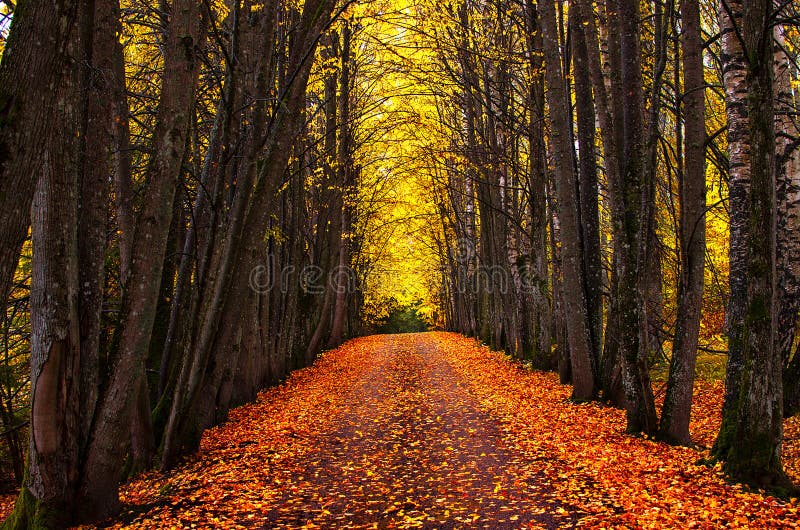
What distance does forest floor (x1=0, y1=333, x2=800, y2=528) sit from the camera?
5.12 m

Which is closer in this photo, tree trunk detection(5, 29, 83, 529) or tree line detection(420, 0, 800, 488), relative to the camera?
tree trunk detection(5, 29, 83, 529)

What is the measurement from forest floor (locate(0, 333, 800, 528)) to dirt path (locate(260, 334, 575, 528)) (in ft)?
0.06

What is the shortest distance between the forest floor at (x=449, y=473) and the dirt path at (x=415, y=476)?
19mm

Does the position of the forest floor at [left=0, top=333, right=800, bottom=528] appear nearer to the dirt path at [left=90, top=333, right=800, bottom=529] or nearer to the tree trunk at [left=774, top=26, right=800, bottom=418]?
the dirt path at [left=90, top=333, right=800, bottom=529]

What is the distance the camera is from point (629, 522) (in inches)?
187

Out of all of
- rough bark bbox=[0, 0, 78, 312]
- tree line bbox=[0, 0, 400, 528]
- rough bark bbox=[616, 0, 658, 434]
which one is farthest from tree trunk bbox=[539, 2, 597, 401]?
rough bark bbox=[0, 0, 78, 312]

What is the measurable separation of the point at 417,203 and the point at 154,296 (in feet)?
85.1

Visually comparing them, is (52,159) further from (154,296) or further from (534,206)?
(534,206)

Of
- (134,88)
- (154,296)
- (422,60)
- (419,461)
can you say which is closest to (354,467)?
(419,461)

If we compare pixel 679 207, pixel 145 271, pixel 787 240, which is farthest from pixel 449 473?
pixel 787 240

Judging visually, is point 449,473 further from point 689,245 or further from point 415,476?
point 689,245

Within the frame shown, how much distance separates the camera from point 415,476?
21.6 ft

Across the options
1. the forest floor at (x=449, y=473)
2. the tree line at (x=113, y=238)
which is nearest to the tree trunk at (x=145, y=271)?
the tree line at (x=113, y=238)

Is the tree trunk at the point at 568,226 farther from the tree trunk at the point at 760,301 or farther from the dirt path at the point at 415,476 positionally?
the tree trunk at the point at 760,301
